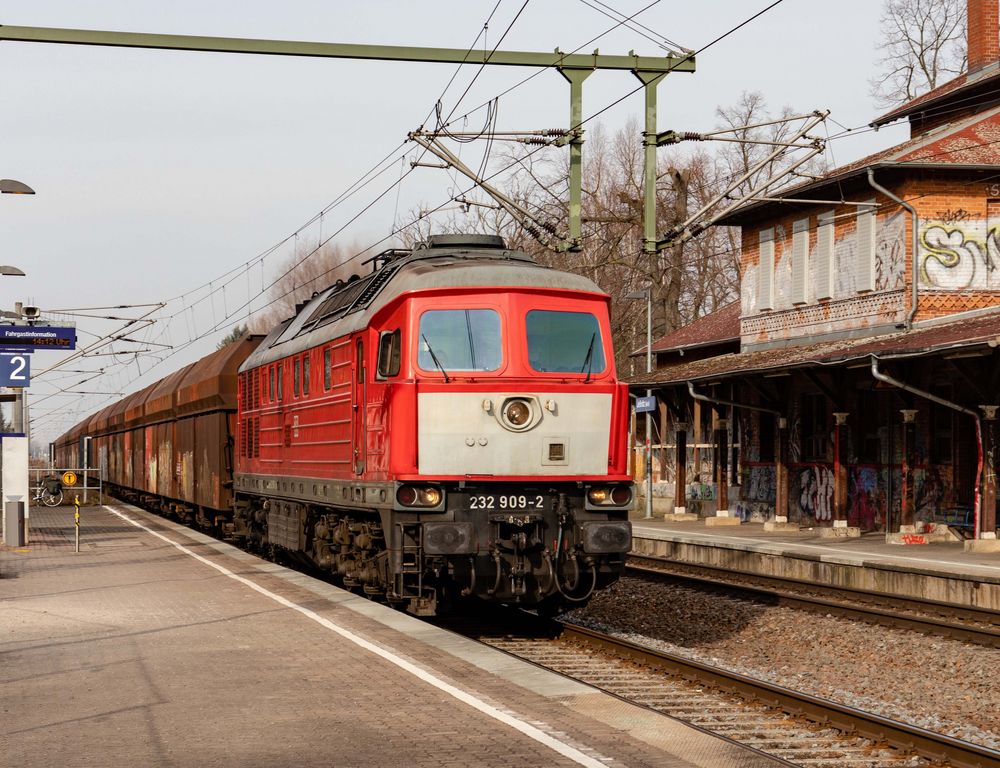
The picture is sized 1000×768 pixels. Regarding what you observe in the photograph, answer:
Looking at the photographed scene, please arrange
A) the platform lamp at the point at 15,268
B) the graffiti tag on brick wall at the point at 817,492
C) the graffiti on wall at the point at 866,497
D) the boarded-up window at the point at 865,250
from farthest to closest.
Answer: the graffiti tag on brick wall at the point at 817,492 → the boarded-up window at the point at 865,250 → the graffiti on wall at the point at 866,497 → the platform lamp at the point at 15,268

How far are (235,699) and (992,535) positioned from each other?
1695 centimetres


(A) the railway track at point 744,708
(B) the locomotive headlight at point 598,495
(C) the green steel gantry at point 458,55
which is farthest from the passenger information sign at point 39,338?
(B) the locomotive headlight at point 598,495

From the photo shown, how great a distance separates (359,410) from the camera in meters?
14.1

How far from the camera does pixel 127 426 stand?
44.2 meters

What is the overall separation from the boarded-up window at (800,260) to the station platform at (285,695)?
1773 centimetres

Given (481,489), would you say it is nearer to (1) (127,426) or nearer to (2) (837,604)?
(2) (837,604)

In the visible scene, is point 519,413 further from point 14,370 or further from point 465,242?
point 14,370

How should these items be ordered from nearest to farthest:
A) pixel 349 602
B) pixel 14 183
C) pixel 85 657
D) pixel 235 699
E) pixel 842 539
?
pixel 235 699, pixel 85 657, pixel 349 602, pixel 14 183, pixel 842 539

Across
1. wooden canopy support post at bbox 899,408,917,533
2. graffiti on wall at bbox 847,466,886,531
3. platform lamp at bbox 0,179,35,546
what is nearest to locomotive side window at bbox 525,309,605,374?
platform lamp at bbox 0,179,35,546

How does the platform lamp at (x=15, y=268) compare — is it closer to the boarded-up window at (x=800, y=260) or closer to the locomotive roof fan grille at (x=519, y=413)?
the locomotive roof fan grille at (x=519, y=413)

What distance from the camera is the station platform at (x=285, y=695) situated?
748 centimetres

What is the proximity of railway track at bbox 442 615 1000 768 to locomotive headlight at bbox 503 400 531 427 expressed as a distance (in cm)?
217

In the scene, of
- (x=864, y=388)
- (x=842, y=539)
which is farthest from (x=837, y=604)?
(x=864, y=388)

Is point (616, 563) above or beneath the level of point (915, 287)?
beneath
